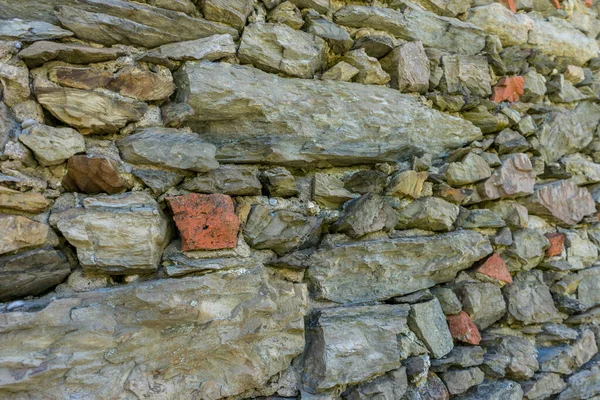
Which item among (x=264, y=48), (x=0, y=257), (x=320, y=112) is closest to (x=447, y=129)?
(x=320, y=112)

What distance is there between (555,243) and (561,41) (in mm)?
1406

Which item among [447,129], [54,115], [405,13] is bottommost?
[447,129]

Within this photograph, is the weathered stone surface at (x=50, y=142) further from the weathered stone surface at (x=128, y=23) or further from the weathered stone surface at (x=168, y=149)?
the weathered stone surface at (x=128, y=23)

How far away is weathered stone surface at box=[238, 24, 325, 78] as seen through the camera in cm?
163

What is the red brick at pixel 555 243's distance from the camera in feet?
7.09

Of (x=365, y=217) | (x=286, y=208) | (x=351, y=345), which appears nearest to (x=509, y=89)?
(x=365, y=217)

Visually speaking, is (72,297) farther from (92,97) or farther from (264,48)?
(264,48)

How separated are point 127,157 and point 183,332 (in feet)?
2.04

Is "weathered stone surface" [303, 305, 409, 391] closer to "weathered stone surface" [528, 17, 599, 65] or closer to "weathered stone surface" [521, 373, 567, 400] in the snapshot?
"weathered stone surface" [521, 373, 567, 400]

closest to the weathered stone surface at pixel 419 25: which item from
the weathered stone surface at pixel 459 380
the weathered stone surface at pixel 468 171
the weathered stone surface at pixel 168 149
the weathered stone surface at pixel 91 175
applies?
the weathered stone surface at pixel 468 171

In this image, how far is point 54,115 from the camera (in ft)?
4.21

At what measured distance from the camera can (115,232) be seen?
4.11ft

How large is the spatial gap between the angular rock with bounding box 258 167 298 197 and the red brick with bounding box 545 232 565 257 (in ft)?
5.03

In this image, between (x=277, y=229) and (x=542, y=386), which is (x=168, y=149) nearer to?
(x=277, y=229)
